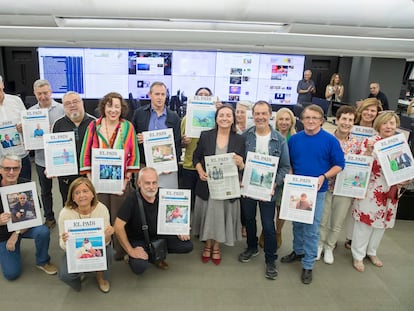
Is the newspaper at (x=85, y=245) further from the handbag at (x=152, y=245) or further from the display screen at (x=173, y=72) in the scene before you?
the display screen at (x=173, y=72)

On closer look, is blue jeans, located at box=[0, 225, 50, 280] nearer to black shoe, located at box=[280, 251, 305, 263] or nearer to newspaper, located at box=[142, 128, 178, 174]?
newspaper, located at box=[142, 128, 178, 174]

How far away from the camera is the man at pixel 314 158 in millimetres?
2529

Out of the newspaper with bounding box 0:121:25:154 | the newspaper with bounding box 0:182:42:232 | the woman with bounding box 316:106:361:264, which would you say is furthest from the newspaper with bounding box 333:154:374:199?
the newspaper with bounding box 0:121:25:154

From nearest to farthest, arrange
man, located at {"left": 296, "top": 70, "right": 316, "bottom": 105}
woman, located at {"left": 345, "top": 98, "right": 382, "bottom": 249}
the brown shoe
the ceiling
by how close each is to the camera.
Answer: the ceiling → the brown shoe → woman, located at {"left": 345, "top": 98, "right": 382, "bottom": 249} → man, located at {"left": 296, "top": 70, "right": 316, "bottom": 105}

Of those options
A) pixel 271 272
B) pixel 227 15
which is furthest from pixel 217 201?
pixel 227 15

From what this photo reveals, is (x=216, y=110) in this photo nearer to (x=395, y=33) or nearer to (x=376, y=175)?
(x=376, y=175)

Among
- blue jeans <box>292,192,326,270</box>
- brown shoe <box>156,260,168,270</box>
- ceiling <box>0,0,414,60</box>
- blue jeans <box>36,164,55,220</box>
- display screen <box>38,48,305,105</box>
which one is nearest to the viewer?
ceiling <box>0,0,414,60</box>

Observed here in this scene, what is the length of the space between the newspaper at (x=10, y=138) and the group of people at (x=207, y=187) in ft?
0.21

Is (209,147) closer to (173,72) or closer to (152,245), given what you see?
(152,245)

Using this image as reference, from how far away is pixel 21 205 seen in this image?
2.57 m

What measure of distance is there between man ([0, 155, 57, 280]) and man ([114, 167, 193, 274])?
67 cm

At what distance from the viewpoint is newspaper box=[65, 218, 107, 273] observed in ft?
7.59

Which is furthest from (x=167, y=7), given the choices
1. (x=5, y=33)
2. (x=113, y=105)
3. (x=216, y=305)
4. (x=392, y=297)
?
(x=392, y=297)

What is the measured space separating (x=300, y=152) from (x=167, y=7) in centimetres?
181
